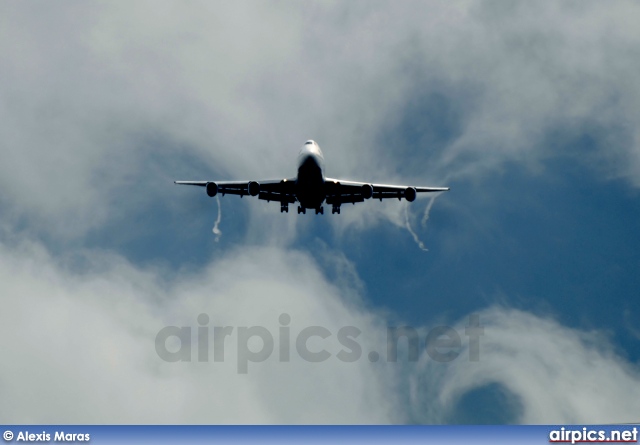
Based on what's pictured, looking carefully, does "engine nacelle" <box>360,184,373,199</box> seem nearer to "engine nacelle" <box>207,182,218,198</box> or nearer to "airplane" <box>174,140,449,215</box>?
"airplane" <box>174,140,449,215</box>

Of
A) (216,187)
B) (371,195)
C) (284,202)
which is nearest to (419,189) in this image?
(371,195)

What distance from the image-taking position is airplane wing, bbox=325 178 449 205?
78062mm

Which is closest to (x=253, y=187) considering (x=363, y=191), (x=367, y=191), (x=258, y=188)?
(x=258, y=188)

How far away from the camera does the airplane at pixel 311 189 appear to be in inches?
2882

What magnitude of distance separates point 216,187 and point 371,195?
15434mm

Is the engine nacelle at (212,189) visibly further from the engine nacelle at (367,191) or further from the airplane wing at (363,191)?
the engine nacelle at (367,191)

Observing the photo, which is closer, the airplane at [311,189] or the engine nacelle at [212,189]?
the airplane at [311,189]

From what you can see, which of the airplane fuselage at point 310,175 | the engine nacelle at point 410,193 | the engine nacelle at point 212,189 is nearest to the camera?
the airplane fuselage at point 310,175

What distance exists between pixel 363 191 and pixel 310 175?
7526 mm

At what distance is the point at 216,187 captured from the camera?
253 feet

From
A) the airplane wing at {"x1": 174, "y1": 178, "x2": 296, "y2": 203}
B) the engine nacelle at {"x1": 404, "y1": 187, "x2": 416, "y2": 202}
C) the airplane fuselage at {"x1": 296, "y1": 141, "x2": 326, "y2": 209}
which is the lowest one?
the airplane fuselage at {"x1": 296, "y1": 141, "x2": 326, "y2": 209}

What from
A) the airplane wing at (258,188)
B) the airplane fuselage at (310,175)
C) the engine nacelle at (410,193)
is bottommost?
the airplane fuselage at (310,175)

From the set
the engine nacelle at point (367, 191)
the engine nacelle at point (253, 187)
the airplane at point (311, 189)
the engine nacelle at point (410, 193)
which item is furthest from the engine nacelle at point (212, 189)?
the engine nacelle at point (410, 193)

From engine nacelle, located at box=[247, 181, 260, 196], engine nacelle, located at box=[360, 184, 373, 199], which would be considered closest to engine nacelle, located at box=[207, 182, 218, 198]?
engine nacelle, located at box=[247, 181, 260, 196]
